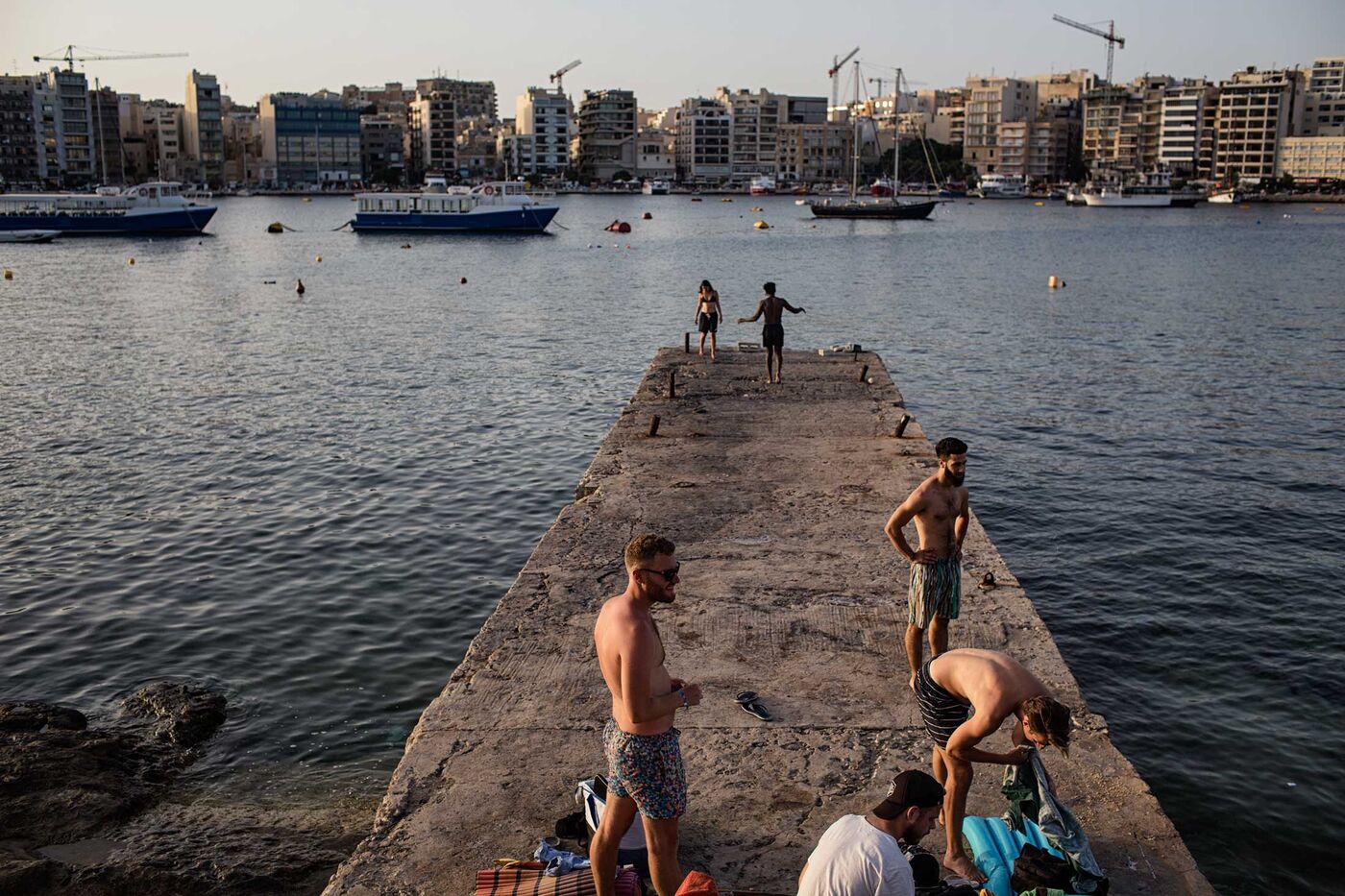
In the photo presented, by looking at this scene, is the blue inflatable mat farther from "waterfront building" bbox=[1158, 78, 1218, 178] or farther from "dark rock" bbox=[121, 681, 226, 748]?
"waterfront building" bbox=[1158, 78, 1218, 178]

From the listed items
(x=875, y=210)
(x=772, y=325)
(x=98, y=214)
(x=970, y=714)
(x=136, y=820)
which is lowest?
(x=136, y=820)

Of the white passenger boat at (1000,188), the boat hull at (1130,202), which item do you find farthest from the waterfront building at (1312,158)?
the boat hull at (1130,202)

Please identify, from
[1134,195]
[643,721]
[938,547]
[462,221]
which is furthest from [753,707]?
[1134,195]

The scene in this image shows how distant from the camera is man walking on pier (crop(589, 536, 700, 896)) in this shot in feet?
17.5

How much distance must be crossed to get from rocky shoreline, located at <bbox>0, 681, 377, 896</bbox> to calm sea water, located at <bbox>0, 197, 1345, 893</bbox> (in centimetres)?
46

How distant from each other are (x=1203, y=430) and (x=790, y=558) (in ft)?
47.6

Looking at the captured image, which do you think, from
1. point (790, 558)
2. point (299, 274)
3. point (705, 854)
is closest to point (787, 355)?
point (790, 558)

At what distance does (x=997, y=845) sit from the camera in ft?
20.5

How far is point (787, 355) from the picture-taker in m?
25.0

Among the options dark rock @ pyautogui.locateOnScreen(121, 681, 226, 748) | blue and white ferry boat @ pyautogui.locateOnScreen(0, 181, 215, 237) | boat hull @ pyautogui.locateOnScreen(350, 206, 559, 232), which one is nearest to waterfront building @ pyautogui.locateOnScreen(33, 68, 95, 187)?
blue and white ferry boat @ pyautogui.locateOnScreen(0, 181, 215, 237)

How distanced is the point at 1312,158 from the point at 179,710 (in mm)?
203889

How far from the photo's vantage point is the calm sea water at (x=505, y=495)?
10547mm

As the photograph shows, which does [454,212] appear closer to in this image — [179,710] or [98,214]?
[98,214]

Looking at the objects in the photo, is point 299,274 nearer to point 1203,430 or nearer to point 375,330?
point 375,330
